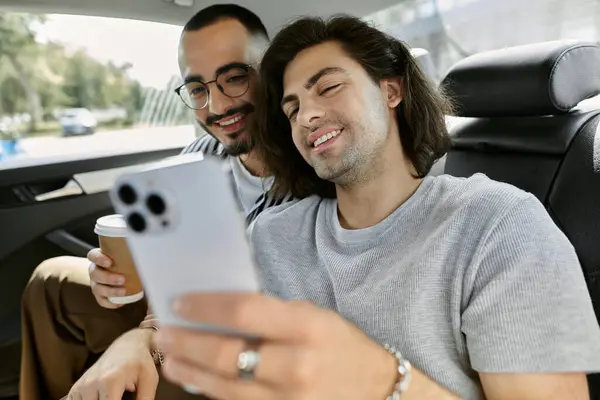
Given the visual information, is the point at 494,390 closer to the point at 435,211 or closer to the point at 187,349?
the point at 435,211

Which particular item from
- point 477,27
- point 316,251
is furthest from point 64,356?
point 477,27

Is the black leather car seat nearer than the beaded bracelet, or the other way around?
the beaded bracelet

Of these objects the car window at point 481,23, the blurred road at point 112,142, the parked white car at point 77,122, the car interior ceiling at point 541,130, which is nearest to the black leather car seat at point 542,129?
the car interior ceiling at point 541,130

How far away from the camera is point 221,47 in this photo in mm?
1359

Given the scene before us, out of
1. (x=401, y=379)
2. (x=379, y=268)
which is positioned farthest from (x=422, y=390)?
(x=379, y=268)

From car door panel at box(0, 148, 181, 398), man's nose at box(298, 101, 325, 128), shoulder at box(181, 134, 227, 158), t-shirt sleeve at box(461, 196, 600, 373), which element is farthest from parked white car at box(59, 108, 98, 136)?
t-shirt sleeve at box(461, 196, 600, 373)

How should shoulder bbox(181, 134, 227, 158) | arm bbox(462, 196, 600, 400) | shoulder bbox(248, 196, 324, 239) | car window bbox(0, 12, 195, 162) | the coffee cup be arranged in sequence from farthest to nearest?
car window bbox(0, 12, 195, 162) < shoulder bbox(181, 134, 227, 158) < shoulder bbox(248, 196, 324, 239) < the coffee cup < arm bbox(462, 196, 600, 400)

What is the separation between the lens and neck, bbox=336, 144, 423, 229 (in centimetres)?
102

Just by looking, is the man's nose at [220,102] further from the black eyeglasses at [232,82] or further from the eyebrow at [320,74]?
the eyebrow at [320,74]

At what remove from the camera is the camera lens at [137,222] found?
0.41 metres

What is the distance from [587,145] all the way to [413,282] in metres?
0.53

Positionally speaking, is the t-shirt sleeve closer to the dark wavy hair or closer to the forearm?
the forearm

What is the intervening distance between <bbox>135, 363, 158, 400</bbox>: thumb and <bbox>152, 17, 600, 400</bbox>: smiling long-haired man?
277 millimetres

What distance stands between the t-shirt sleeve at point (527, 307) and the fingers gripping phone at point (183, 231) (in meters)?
0.44
